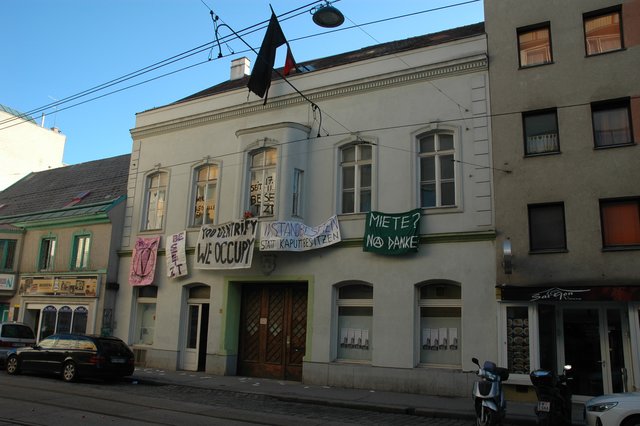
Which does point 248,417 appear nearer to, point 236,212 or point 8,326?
point 236,212

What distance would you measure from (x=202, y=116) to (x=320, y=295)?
8655mm

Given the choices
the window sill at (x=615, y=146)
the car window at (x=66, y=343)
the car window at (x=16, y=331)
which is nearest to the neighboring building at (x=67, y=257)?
the car window at (x=16, y=331)

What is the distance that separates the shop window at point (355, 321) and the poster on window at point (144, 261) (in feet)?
25.7

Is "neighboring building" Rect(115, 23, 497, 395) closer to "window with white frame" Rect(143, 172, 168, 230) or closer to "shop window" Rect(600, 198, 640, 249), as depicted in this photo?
"window with white frame" Rect(143, 172, 168, 230)

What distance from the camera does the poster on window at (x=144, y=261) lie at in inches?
821

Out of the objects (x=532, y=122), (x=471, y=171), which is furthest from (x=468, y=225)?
(x=532, y=122)

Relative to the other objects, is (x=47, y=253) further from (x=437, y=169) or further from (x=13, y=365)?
(x=437, y=169)

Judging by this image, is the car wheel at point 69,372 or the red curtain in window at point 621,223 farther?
the car wheel at point 69,372

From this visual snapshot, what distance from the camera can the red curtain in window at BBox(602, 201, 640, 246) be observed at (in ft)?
44.3

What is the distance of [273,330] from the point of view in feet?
60.8

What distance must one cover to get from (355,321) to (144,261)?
9002mm

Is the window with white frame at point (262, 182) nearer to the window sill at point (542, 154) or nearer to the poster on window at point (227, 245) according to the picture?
A: the poster on window at point (227, 245)

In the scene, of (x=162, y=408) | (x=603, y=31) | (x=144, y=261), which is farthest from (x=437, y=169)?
(x=144, y=261)

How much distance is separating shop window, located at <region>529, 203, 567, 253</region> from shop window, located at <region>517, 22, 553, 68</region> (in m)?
4.06
